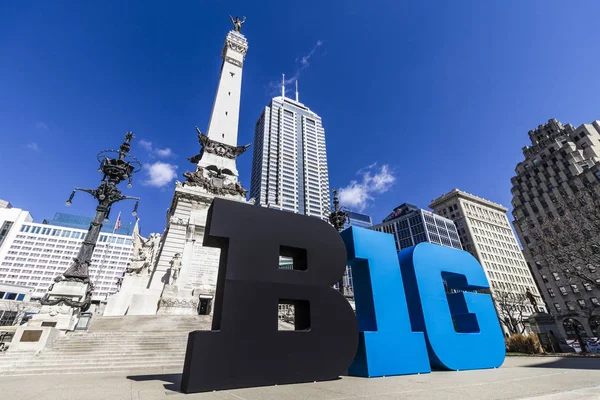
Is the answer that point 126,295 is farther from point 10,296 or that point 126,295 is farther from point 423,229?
point 423,229

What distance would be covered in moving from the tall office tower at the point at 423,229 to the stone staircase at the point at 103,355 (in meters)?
72.5

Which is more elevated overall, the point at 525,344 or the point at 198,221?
the point at 198,221

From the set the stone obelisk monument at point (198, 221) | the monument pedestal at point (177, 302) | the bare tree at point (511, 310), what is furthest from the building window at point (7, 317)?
the bare tree at point (511, 310)

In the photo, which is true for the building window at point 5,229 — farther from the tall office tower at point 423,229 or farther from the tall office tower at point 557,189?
the tall office tower at point 557,189

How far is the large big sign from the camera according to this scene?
5.62 metres

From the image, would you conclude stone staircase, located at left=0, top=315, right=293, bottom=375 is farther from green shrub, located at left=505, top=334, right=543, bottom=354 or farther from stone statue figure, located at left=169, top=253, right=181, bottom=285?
green shrub, located at left=505, top=334, right=543, bottom=354

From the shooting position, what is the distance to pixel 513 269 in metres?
81.0

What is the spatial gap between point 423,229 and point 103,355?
260ft

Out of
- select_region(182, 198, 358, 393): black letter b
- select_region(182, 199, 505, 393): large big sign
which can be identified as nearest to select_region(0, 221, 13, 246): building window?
select_region(182, 199, 505, 393): large big sign

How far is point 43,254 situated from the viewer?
103812 mm

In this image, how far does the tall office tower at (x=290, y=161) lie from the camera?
103125 mm

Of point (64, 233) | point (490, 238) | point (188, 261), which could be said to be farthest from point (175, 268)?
point (64, 233)

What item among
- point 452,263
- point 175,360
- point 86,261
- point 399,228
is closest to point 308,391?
point 452,263

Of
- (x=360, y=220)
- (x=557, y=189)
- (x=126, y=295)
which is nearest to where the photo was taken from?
(x=126, y=295)
